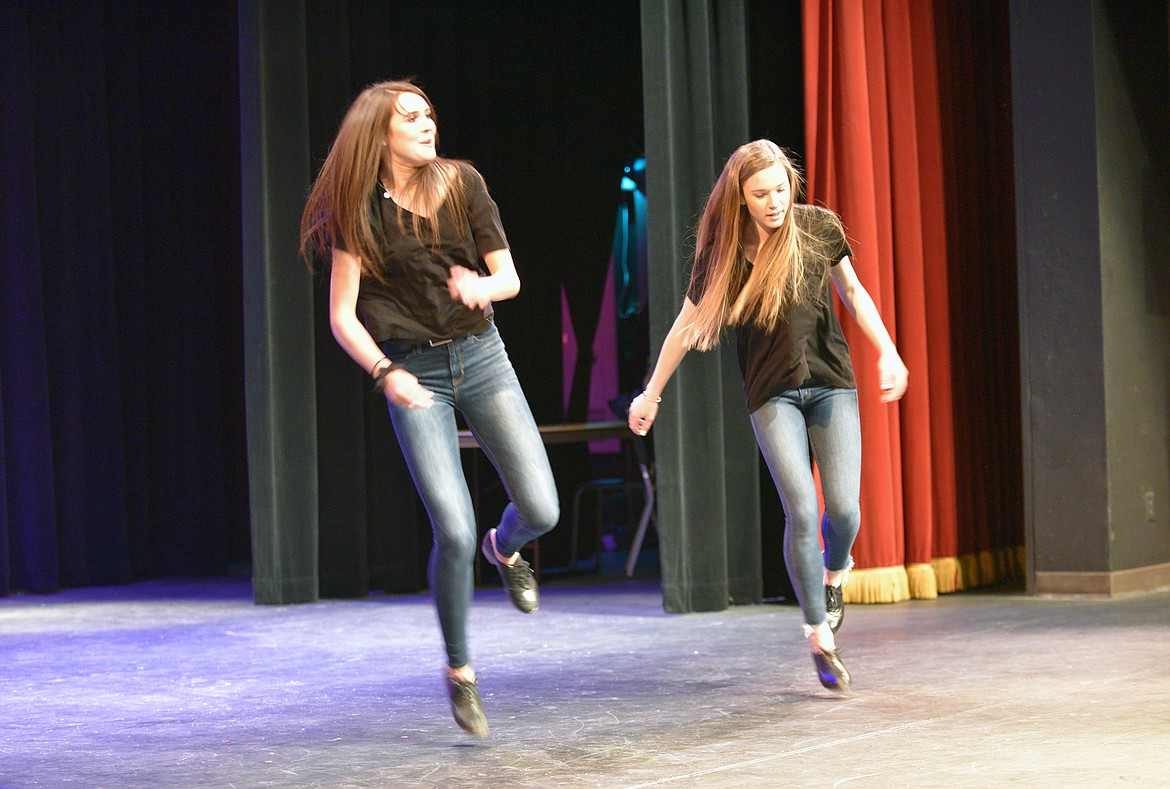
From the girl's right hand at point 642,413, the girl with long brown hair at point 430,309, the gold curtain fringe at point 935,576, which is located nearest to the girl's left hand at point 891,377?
the girl's right hand at point 642,413

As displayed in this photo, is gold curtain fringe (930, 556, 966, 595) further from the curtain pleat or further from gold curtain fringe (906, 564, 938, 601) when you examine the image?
gold curtain fringe (906, 564, 938, 601)

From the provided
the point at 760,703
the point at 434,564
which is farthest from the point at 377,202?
the point at 760,703

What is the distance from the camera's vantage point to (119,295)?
743 cm

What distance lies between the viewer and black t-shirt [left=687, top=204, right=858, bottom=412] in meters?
3.52

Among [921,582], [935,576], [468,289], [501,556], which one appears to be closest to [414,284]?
[468,289]

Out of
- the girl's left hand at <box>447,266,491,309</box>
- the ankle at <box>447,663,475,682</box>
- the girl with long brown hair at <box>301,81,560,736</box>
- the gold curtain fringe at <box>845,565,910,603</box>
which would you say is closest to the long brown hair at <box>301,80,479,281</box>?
the girl with long brown hair at <box>301,81,560,736</box>

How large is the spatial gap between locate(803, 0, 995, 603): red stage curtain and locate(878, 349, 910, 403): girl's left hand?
2050mm

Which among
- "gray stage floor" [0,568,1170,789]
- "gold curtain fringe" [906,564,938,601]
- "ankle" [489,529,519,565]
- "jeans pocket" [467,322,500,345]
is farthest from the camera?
"gold curtain fringe" [906,564,938,601]

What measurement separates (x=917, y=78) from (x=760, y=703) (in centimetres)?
332

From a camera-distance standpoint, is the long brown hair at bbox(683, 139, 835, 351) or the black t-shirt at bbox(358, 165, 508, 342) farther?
the long brown hair at bbox(683, 139, 835, 351)

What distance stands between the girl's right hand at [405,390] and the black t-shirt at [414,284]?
0.41 feet

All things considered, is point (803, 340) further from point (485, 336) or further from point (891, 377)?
point (485, 336)

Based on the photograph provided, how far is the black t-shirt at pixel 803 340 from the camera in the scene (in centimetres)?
352

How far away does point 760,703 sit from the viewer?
3.65m
